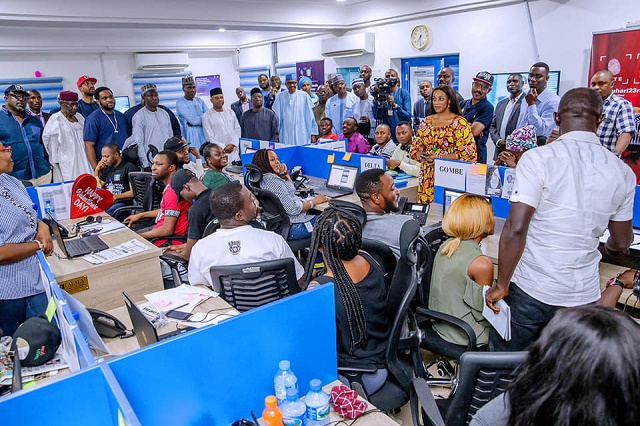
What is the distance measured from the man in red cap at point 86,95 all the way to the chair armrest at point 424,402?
5288mm

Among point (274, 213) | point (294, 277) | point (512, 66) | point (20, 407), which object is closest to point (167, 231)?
point (274, 213)

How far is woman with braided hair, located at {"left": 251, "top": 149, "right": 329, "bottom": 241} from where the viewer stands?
3.58 metres

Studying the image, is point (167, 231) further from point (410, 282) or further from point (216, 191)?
point (410, 282)

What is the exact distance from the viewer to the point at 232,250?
221 cm

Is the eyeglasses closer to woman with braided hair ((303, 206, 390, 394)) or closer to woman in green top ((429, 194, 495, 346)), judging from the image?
woman with braided hair ((303, 206, 390, 394))

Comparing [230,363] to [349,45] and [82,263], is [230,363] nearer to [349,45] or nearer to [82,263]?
[82,263]

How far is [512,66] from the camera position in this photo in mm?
6117

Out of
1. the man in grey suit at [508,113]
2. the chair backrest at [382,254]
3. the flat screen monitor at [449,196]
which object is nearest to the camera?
the chair backrest at [382,254]

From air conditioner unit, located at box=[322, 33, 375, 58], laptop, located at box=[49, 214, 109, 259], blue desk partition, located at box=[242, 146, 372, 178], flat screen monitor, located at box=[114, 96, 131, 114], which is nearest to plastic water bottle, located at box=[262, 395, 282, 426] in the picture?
laptop, located at box=[49, 214, 109, 259]

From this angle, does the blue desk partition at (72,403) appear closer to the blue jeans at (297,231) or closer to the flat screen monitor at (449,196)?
the blue jeans at (297,231)

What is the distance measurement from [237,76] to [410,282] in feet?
37.7

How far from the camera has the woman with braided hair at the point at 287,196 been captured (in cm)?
358

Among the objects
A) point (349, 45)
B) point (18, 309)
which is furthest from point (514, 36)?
point (18, 309)

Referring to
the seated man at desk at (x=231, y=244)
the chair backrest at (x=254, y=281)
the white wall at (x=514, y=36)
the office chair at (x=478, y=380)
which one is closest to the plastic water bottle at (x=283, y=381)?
the office chair at (x=478, y=380)
